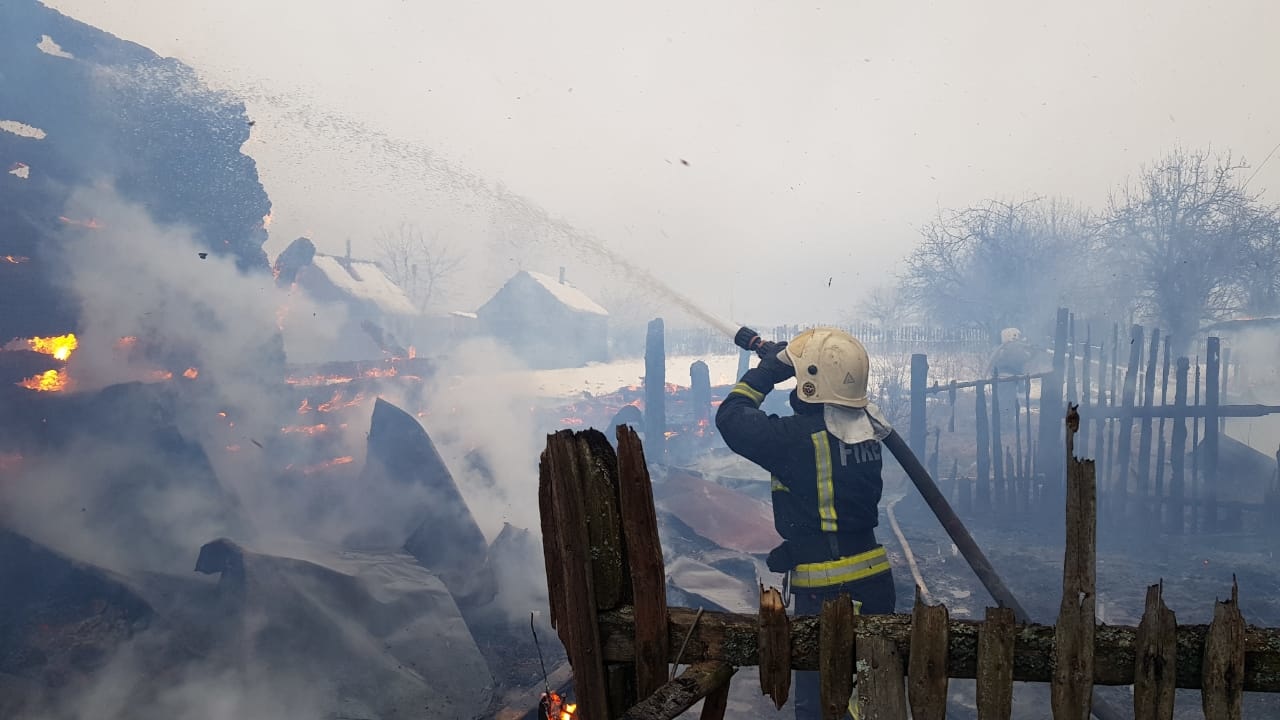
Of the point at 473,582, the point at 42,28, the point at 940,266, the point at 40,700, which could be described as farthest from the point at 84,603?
the point at 940,266

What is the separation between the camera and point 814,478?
423 cm

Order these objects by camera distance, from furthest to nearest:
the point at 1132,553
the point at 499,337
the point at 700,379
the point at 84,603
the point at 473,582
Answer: the point at 499,337 < the point at 700,379 < the point at 1132,553 < the point at 473,582 < the point at 84,603

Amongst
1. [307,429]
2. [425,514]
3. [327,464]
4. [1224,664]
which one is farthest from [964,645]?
[307,429]

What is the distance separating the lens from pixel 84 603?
587 cm

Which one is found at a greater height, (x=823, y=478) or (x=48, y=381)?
(x=48, y=381)

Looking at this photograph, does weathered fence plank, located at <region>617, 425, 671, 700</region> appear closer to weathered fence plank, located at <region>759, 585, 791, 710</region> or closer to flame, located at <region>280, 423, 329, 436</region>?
weathered fence plank, located at <region>759, 585, 791, 710</region>

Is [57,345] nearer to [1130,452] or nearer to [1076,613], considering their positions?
[1076,613]

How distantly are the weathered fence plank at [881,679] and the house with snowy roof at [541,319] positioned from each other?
21900mm

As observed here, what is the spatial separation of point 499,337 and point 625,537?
2339 centimetres

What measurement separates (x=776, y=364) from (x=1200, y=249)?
75.7 ft

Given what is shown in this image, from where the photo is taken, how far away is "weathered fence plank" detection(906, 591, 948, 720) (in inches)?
71.6

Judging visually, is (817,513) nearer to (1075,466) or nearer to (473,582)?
(1075,466)

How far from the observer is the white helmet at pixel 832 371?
14.2 feet

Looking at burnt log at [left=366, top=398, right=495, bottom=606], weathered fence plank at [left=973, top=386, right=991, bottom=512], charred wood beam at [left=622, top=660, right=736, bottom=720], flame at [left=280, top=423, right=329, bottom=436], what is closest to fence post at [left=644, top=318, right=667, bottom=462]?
weathered fence plank at [left=973, top=386, right=991, bottom=512]
